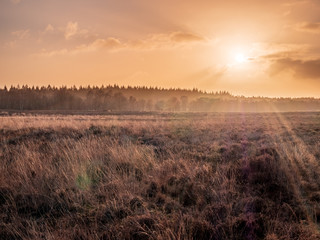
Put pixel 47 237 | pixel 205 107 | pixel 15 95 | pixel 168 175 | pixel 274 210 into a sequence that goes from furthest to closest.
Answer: pixel 205 107 < pixel 15 95 < pixel 168 175 < pixel 274 210 < pixel 47 237

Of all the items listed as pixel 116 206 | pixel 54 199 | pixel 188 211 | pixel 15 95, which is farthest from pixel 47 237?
pixel 15 95

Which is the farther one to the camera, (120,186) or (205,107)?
(205,107)

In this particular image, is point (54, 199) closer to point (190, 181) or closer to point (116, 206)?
point (116, 206)

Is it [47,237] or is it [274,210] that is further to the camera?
[274,210]

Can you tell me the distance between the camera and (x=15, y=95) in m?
112

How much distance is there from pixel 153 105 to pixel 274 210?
135 meters

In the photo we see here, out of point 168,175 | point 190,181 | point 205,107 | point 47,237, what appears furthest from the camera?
point 205,107

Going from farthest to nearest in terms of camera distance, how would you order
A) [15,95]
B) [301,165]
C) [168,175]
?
[15,95] → [301,165] → [168,175]

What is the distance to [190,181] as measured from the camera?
15.4 ft

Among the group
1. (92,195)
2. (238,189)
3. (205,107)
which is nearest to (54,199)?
(92,195)

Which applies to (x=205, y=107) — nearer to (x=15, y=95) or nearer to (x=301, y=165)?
(x=15, y=95)

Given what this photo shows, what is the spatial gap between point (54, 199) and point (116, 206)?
1322 millimetres

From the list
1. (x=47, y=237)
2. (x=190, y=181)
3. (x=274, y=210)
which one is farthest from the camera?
(x=190, y=181)

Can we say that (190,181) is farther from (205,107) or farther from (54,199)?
(205,107)
